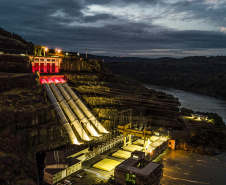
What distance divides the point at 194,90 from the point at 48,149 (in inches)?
3833

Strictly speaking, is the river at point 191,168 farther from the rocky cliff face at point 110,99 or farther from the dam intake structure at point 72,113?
the dam intake structure at point 72,113

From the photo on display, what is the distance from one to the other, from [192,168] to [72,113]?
788 inches

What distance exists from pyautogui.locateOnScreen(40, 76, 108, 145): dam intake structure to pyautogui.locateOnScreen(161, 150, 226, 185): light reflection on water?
11.5m

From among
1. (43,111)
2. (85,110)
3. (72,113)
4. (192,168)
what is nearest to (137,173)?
(192,168)

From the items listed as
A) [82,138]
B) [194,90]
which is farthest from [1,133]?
[194,90]

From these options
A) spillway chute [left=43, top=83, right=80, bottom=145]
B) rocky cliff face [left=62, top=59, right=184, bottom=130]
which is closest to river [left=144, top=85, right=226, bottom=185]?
rocky cliff face [left=62, top=59, right=184, bottom=130]

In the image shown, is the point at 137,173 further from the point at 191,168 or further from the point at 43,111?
the point at 43,111

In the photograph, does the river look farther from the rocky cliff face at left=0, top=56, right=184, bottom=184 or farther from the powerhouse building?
the rocky cliff face at left=0, top=56, right=184, bottom=184

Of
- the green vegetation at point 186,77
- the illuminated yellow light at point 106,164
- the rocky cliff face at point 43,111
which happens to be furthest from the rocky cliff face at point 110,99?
the green vegetation at point 186,77

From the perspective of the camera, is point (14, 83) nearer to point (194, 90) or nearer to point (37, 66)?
point (37, 66)

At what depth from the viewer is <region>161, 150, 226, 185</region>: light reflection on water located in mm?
28950

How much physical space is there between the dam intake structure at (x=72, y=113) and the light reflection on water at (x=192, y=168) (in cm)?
1150

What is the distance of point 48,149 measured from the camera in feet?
88.3

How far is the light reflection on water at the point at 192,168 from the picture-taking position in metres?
29.0
